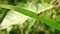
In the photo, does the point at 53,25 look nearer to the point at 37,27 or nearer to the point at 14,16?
the point at 14,16

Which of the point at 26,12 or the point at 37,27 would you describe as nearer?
the point at 26,12

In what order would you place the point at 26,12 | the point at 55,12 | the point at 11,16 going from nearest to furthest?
the point at 26,12 < the point at 11,16 < the point at 55,12

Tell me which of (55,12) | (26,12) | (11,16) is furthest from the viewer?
(55,12)

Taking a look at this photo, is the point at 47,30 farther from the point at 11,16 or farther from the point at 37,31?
the point at 11,16

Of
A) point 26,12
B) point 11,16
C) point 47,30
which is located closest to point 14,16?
point 11,16

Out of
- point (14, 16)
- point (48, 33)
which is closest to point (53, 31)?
point (48, 33)

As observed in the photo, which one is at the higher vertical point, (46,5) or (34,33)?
(46,5)
